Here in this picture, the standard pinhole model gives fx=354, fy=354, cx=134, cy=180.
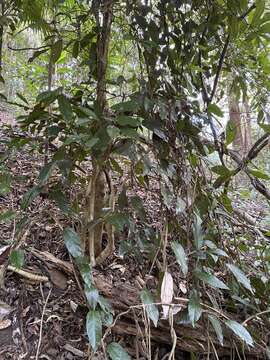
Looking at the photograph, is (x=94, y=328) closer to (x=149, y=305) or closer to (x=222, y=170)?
(x=149, y=305)

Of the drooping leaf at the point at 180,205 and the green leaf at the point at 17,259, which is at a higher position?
the drooping leaf at the point at 180,205

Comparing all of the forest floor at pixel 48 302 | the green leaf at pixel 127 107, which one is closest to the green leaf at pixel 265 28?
the green leaf at pixel 127 107

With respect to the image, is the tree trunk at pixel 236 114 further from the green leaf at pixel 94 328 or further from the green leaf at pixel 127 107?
the green leaf at pixel 94 328

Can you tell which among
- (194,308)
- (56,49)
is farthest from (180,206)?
(56,49)

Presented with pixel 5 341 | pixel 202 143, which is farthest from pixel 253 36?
pixel 5 341

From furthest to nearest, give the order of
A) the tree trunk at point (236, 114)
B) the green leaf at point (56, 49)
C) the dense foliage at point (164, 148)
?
the tree trunk at point (236, 114)
the green leaf at point (56, 49)
the dense foliage at point (164, 148)

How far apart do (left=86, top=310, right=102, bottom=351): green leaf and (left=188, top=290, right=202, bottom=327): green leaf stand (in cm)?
21

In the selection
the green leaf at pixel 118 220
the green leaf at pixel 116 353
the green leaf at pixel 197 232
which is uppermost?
the green leaf at pixel 118 220

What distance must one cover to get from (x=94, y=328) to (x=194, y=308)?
234 mm

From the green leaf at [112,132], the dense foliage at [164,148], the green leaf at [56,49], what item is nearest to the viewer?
the green leaf at [112,132]

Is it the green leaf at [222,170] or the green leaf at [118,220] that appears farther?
the green leaf at [222,170]

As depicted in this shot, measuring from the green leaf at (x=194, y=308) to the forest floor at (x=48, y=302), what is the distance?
192mm

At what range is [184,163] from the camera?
0.94 meters

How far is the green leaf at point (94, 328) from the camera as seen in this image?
71 centimetres
